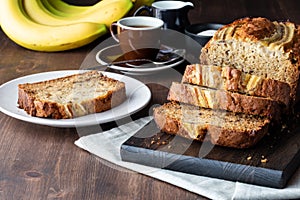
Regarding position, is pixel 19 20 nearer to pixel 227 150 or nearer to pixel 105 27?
pixel 105 27

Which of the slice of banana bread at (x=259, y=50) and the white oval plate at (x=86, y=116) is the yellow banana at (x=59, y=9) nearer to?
the white oval plate at (x=86, y=116)

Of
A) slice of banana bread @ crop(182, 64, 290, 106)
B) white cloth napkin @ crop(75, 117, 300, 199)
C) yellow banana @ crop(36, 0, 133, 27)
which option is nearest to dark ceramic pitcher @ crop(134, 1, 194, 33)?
yellow banana @ crop(36, 0, 133, 27)

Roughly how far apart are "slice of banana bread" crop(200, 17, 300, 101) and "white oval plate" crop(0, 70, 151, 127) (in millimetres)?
268

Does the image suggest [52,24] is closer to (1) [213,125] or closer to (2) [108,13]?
(2) [108,13]

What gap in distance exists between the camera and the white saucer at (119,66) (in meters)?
2.52

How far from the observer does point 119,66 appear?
101 inches

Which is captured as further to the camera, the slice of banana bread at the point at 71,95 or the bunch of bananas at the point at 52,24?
the bunch of bananas at the point at 52,24

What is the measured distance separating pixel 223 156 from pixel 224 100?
0.72 ft

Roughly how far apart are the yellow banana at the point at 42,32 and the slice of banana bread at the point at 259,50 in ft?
2.67

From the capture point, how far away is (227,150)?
5.98 ft

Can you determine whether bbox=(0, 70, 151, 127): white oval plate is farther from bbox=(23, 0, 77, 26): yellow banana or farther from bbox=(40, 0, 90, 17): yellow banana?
bbox=(40, 0, 90, 17): yellow banana

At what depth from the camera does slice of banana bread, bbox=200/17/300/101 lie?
2.08 m

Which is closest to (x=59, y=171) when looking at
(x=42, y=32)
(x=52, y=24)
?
(x=42, y=32)

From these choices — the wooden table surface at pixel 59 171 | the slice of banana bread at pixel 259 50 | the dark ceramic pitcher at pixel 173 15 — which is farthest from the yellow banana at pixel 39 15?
the slice of banana bread at pixel 259 50
